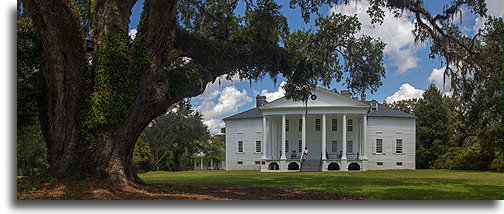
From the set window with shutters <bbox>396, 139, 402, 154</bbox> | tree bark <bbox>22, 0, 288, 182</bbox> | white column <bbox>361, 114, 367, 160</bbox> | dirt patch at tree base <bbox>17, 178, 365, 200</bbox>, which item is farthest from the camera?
white column <bbox>361, 114, 367, 160</bbox>

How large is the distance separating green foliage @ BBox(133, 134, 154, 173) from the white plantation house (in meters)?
10.7

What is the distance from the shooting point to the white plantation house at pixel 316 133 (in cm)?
2455

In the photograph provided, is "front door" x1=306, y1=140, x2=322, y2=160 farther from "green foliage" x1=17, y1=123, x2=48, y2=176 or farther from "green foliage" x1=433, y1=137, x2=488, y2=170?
"green foliage" x1=17, y1=123, x2=48, y2=176

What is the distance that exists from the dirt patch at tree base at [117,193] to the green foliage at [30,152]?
2.84 feet

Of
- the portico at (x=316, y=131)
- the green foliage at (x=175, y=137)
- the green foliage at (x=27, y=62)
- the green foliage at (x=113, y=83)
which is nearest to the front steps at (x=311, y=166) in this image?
the portico at (x=316, y=131)

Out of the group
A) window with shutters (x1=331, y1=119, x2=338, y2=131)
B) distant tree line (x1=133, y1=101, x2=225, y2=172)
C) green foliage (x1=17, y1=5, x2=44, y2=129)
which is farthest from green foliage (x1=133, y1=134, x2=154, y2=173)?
window with shutters (x1=331, y1=119, x2=338, y2=131)

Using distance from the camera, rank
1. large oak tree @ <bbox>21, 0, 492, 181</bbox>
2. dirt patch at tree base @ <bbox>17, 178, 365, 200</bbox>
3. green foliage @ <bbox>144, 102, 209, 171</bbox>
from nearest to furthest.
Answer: dirt patch at tree base @ <bbox>17, 178, 365, 200</bbox> < large oak tree @ <bbox>21, 0, 492, 181</bbox> < green foliage @ <bbox>144, 102, 209, 171</bbox>

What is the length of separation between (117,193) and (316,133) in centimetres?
2017

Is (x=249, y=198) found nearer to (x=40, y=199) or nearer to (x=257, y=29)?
(x=40, y=199)

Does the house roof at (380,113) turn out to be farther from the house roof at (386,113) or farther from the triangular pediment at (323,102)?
the triangular pediment at (323,102)

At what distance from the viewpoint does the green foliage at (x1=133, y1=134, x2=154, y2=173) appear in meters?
12.1

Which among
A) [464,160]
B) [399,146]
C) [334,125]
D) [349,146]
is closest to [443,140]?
[399,146]

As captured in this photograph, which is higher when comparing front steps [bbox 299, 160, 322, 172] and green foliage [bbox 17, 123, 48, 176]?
green foliage [bbox 17, 123, 48, 176]

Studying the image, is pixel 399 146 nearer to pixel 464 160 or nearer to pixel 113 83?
pixel 464 160
